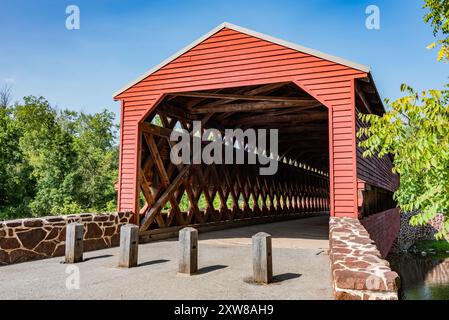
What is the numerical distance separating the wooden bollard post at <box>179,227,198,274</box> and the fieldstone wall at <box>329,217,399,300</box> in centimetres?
215

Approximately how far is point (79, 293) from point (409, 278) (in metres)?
20.1

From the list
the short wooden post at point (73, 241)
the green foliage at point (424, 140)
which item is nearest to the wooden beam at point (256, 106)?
the green foliage at point (424, 140)

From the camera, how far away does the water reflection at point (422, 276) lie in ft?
55.6

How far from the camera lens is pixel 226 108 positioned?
11.8m

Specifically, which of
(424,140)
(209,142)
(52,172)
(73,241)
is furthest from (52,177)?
(424,140)

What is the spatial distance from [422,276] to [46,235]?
813 inches

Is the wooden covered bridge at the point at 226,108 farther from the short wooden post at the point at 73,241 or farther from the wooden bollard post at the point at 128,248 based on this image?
the wooden bollard post at the point at 128,248

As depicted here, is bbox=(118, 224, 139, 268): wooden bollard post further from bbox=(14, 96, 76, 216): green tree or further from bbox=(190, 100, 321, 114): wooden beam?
bbox=(14, 96, 76, 216): green tree

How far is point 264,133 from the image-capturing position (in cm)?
1702

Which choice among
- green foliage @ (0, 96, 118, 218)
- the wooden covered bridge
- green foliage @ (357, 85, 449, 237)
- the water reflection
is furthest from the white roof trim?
green foliage @ (0, 96, 118, 218)

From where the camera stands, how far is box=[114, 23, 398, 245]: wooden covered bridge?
795 cm

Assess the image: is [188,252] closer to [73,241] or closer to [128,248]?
[128,248]
